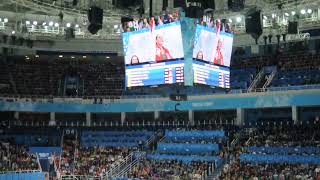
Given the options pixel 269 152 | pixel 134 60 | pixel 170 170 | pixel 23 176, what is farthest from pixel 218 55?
pixel 23 176

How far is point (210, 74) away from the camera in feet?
104

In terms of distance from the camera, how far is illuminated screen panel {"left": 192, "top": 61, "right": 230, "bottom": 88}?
101 feet

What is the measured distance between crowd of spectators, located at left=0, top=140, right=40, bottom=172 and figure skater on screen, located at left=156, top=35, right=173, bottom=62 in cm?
1731

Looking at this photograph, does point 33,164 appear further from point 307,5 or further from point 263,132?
point 307,5

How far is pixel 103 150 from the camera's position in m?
48.2

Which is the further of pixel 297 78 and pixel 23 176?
pixel 297 78

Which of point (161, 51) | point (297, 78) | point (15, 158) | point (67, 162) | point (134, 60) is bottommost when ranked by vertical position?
point (67, 162)

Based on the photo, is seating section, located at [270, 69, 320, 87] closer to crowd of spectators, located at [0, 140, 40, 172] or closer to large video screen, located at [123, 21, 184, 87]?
large video screen, located at [123, 21, 184, 87]

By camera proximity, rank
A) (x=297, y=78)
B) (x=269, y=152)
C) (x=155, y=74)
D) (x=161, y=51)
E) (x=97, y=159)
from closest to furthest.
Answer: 1. (x=161, y=51)
2. (x=155, y=74)
3. (x=269, y=152)
4. (x=97, y=159)
5. (x=297, y=78)

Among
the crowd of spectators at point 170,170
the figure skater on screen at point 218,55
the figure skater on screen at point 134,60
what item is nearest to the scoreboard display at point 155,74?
the figure skater on screen at point 134,60

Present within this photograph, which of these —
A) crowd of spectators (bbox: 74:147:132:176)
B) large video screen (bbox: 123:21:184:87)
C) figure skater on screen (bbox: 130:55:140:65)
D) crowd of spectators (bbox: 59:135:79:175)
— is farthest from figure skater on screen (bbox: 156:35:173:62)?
crowd of spectators (bbox: 59:135:79:175)

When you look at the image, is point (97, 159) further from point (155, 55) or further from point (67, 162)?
point (155, 55)

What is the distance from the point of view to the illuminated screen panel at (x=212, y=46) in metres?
30.6

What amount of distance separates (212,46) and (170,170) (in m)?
12.9
